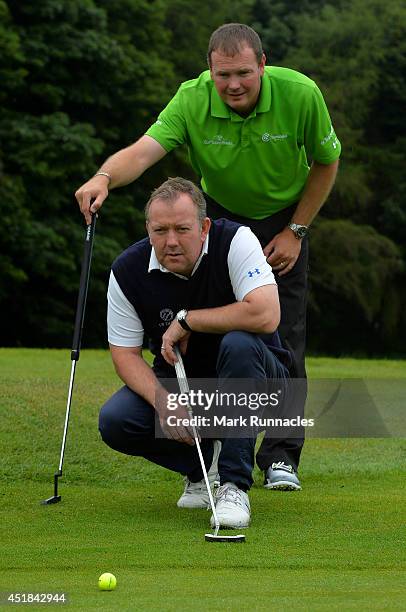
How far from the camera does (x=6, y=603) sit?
3645 mm

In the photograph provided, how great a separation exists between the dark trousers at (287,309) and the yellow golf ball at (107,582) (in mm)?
2835

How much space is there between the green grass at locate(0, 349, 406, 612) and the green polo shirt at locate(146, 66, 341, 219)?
62.0 inches

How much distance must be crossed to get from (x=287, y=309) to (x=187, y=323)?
1.54 meters

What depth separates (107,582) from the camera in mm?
3879

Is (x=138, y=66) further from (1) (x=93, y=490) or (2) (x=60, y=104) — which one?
(1) (x=93, y=490)

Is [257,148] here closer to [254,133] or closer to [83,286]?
[254,133]

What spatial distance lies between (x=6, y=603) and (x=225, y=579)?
77 cm

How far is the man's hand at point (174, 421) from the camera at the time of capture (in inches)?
214

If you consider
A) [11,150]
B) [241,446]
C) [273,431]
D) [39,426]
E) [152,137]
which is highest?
[152,137]

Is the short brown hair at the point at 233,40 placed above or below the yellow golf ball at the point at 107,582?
above

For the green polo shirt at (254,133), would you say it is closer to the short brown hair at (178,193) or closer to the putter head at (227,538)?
the short brown hair at (178,193)

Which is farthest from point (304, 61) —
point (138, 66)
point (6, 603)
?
point (6, 603)

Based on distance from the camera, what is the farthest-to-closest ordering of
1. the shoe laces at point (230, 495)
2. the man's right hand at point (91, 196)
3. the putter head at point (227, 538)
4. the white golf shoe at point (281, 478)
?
the white golf shoe at point (281, 478), the man's right hand at point (91, 196), the shoe laces at point (230, 495), the putter head at point (227, 538)

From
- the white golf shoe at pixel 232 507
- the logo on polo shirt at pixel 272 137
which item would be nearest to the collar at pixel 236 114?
the logo on polo shirt at pixel 272 137
